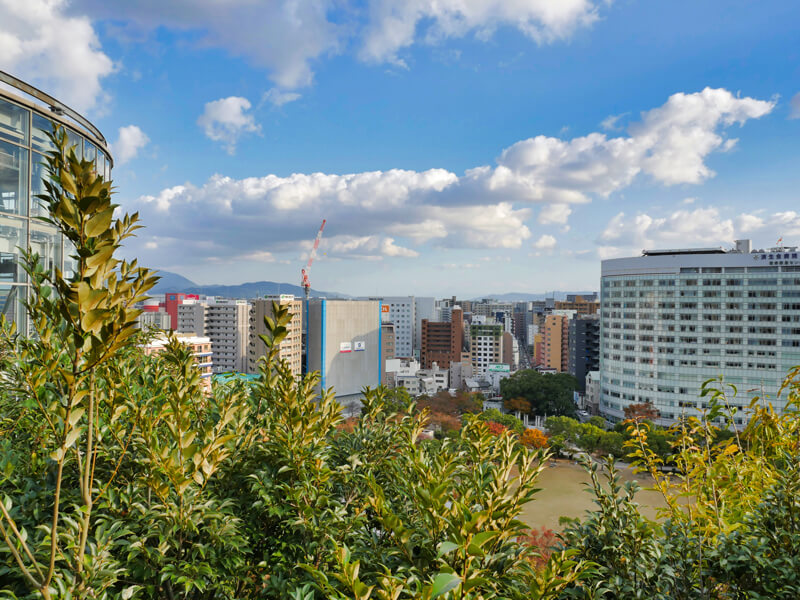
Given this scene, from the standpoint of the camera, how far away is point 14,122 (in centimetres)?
799

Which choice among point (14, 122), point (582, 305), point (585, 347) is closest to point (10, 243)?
point (14, 122)

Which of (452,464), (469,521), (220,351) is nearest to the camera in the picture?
(469,521)

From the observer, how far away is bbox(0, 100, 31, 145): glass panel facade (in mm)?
7770

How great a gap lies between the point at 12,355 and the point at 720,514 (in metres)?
4.57

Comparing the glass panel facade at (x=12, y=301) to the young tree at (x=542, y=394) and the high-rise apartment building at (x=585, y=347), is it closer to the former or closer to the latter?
the young tree at (x=542, y=394)

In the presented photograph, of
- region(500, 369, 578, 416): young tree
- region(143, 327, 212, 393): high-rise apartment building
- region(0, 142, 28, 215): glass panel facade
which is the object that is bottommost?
region(500, 369, 578, 416): young tree

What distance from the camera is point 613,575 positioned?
2.41 m

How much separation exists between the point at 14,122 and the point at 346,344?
131 feet

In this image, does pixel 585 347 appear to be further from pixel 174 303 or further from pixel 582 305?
pixel 174 303

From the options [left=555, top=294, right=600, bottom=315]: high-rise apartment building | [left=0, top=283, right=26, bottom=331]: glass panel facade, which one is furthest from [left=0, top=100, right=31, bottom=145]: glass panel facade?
[left=555, top=294, right=600, bottom=315]: high-rise apartment building

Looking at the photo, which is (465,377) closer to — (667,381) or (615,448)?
(667,381)

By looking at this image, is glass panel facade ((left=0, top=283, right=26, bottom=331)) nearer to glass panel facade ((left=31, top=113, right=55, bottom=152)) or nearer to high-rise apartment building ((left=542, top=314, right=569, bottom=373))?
glass panel facade ((left=31, top=113, right=55, bottom=152))

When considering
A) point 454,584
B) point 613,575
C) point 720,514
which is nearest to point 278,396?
point 454,584

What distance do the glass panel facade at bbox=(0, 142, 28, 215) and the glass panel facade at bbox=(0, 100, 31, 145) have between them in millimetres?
162
